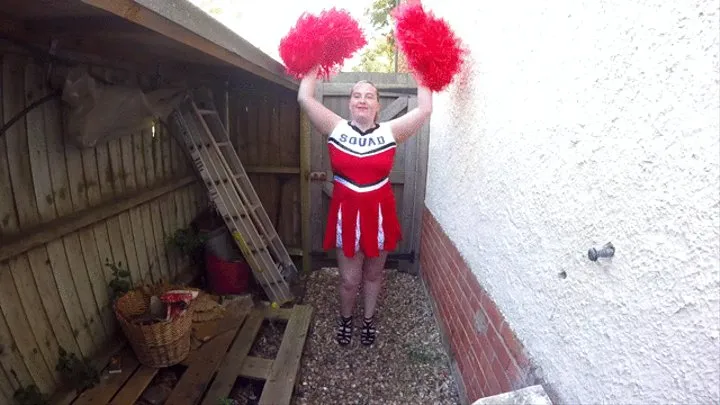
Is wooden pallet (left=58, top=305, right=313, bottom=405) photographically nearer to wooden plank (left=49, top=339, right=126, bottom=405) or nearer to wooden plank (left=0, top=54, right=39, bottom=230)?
wooden plank (left=49, top=339, right=126, bottom=405)

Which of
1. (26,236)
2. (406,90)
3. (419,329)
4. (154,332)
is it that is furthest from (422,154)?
(26,236)

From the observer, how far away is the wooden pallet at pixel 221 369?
2.25 metres

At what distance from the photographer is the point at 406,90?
3.87m

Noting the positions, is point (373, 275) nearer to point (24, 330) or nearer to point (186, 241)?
point (186, 241)

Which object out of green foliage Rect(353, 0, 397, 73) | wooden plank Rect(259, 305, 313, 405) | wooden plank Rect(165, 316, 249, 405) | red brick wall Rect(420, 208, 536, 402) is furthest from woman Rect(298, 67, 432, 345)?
green foliage Rect(353, 0, 397, 73)

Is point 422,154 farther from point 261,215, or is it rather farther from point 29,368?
point 29,368

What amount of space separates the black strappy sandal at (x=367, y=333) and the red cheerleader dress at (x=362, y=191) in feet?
2.17

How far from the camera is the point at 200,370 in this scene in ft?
8.18

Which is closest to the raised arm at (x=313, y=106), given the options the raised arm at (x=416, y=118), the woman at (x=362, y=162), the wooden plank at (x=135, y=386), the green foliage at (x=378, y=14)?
the woman at (x=362, y=162)

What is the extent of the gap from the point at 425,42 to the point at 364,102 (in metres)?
0.55

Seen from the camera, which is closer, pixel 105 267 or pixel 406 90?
pixel 105 267

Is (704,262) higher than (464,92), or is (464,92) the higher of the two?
(464,92)

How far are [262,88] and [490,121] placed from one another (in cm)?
276

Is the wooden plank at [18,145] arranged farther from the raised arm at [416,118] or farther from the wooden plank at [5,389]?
the raised arm at [416,118]
